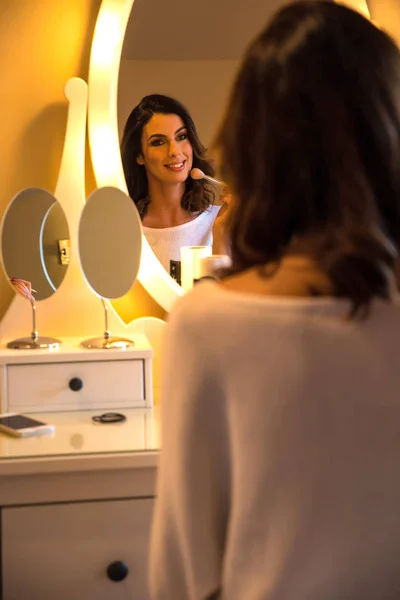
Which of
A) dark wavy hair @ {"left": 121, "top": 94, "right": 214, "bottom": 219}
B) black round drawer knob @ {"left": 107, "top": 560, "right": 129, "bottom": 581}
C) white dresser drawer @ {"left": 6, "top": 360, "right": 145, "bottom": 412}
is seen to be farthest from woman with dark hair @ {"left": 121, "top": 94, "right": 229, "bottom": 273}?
black round drawer knob @ {"left": 107, "top": 560, "right": 129, "bottom": 581}

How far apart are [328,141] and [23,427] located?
3.15 feet

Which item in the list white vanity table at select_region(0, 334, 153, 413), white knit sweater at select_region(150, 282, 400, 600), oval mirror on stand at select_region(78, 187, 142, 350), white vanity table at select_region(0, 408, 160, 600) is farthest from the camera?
oval mirror on stand at select_region(78, 187, 142, 350)

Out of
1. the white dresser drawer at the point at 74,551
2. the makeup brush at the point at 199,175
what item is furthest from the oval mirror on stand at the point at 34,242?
the white dresser drawer at the point at 74,551

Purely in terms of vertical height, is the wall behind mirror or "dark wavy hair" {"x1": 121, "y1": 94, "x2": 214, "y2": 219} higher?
the wall behind mirror

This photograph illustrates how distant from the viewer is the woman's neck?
5.85 ft

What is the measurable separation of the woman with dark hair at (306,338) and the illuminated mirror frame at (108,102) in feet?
3.48

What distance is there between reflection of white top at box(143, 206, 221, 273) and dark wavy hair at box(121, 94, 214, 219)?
2 cm

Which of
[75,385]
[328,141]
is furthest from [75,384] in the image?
[328,141]

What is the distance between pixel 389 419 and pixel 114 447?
0.79 m

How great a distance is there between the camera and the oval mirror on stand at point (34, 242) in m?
1.69

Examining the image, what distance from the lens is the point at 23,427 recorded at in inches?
57.4

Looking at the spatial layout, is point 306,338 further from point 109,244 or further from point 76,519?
point 109,244

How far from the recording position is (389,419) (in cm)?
67

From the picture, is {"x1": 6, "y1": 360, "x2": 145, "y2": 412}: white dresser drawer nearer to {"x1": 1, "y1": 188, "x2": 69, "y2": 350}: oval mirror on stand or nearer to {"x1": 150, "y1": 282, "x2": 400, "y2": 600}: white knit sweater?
{"x1": 1, "y1": 188, "x2": 69, "y2": 350}: oval mirror on stand
